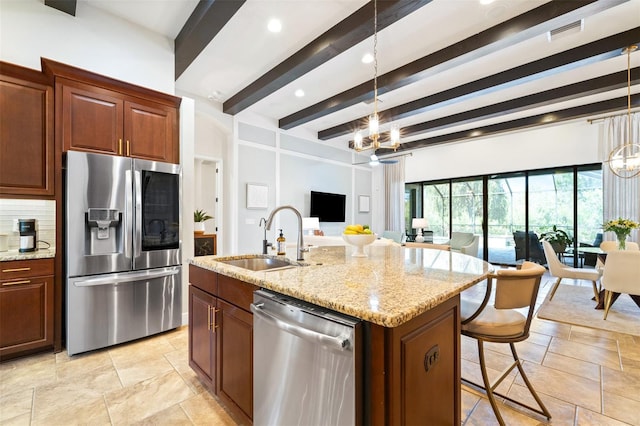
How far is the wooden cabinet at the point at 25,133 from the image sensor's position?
7.67 ft

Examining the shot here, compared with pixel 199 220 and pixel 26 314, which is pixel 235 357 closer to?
pixel 26 314

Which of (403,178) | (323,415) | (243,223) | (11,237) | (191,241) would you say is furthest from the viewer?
(403,178)

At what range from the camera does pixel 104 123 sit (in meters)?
2.64

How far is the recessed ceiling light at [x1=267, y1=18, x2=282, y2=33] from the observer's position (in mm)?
2984

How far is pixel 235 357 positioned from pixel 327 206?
18.8 feet

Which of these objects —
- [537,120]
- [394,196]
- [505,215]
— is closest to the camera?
[537,120]

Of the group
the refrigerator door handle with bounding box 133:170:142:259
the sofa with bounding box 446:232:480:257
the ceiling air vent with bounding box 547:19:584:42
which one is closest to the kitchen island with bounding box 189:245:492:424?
the refrigerator door handle with bounding box 133:170:142:259

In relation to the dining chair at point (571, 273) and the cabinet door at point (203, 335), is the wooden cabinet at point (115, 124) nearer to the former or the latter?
the cabinet door at point (203, 335)

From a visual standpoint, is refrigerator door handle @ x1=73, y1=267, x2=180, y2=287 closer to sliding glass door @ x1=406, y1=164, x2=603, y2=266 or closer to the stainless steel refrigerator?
the stainless steel refrigerator

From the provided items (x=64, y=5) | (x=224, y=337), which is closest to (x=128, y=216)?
(x=224, y=337)

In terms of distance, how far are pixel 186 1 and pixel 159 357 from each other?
332 cm

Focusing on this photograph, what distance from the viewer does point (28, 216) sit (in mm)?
2680

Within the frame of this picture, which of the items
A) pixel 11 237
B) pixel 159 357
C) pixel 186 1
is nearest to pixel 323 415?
pixel 159 357

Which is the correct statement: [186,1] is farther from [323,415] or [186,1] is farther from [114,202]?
[323,415]
